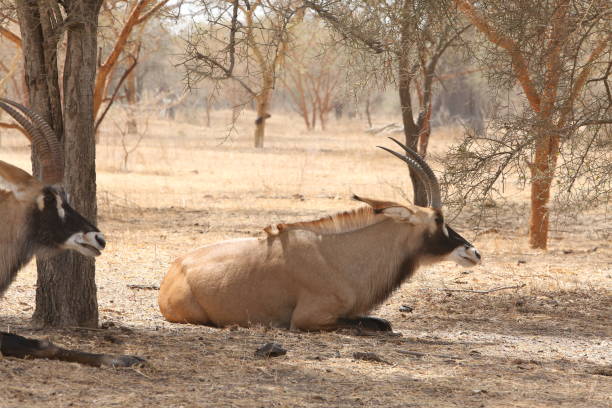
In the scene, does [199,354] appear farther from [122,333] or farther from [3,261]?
[3,261]

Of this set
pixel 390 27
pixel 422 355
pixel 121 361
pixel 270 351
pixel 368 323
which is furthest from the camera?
pixel 390 27

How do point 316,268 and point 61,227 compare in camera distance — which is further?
point 316,268

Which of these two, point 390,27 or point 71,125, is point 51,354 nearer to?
point 71,125

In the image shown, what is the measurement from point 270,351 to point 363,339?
109 centimetres

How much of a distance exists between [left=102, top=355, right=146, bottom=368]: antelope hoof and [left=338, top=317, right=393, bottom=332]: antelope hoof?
6.36 feet

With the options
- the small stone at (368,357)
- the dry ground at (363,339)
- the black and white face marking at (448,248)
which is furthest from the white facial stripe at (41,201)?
the black and white face marking at (448,248)

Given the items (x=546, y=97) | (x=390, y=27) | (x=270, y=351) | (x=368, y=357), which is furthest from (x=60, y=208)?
(x=546, y=97)

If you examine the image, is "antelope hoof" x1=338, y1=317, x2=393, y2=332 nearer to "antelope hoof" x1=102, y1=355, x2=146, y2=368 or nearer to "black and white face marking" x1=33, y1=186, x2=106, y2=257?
"antelope hoof" x1=102, y1=355, x2=146, y2=368

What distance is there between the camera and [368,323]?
6102 millimetres

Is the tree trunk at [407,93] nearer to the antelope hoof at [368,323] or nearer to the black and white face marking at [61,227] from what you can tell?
the antelope hoof at [368,323]

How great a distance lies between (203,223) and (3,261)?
7453 mm

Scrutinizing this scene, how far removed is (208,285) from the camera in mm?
6230

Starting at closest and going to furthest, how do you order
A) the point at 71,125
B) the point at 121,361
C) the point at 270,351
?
the point at 121,361
the point at 270,351
the point at 71,125

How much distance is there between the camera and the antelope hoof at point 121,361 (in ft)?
14.8
